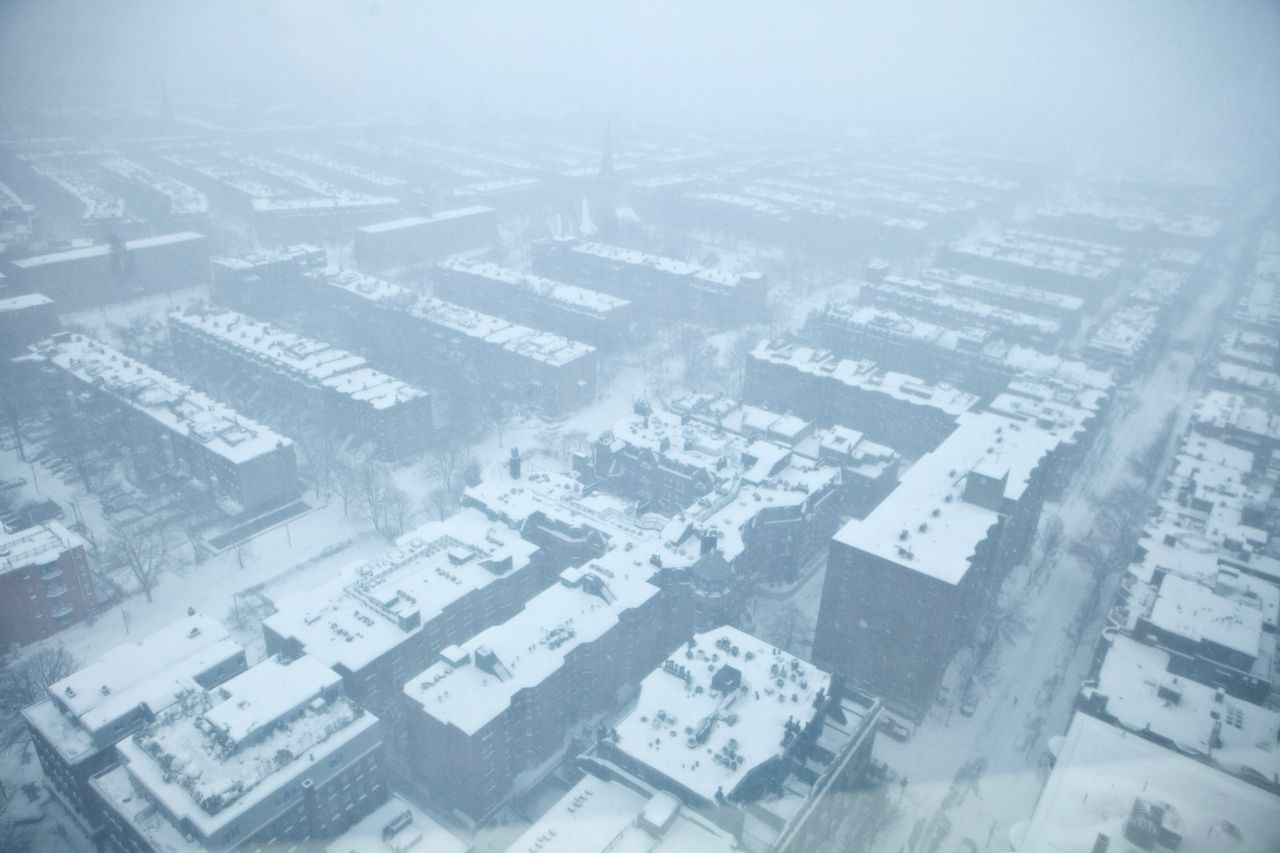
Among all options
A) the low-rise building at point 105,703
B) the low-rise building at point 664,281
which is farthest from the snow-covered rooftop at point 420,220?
the low-rise building at point 105,703

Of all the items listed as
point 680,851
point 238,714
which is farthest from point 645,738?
point 238,714

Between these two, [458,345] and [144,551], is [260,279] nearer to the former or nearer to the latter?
[458,345]

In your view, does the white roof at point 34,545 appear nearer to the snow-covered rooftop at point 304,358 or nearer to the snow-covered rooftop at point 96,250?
the snow-covered rooftop at point 304,358

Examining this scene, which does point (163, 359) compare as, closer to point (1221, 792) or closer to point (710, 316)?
point (710, 316)

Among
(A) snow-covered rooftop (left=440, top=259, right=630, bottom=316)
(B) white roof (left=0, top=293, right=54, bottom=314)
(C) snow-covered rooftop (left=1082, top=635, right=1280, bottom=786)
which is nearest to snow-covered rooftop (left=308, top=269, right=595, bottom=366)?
(A) snow-covered rooftop (left=440, top=259, right=630, bottom=316)

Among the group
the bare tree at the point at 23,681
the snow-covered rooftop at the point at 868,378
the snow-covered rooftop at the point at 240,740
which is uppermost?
the snow-covered rooftop at the point at 868,378

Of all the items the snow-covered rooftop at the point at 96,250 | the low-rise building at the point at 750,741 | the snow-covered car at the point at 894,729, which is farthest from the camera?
the snow-covered rooftop at the point at 96,250
